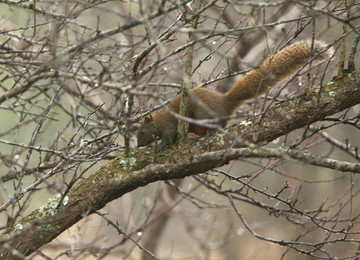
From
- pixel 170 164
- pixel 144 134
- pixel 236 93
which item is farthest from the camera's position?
pixel 144 134

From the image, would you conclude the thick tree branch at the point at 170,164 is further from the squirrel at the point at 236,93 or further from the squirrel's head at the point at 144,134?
the squirrel's head at the point at 144,134

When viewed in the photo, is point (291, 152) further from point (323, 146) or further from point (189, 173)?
point (323, 146)

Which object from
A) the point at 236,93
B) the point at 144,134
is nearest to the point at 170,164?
the point at 236,93

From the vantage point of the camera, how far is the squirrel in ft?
14.4

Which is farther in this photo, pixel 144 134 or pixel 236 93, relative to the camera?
pixel 144 134

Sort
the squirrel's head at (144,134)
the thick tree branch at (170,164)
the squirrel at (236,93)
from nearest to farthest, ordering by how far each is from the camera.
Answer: the thick tree branch at (170,164) → the squirrel at (236,93) → the squirrel's head at (144,134)

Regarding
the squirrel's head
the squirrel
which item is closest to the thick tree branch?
the squirrel

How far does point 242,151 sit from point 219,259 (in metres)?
11.7

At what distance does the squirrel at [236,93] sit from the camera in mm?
4391

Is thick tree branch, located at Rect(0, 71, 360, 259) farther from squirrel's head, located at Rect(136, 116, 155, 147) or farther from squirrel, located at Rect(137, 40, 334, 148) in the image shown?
squirrel's head, located at Rect(136, 116, 155, 147)

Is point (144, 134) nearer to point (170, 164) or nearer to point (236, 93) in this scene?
point (236, 93)

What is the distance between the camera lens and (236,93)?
5043mm

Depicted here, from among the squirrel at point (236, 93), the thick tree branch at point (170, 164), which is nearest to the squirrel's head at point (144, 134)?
the squirrel at point (236, 93)

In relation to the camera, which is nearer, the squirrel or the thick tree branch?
the thick tree branch
